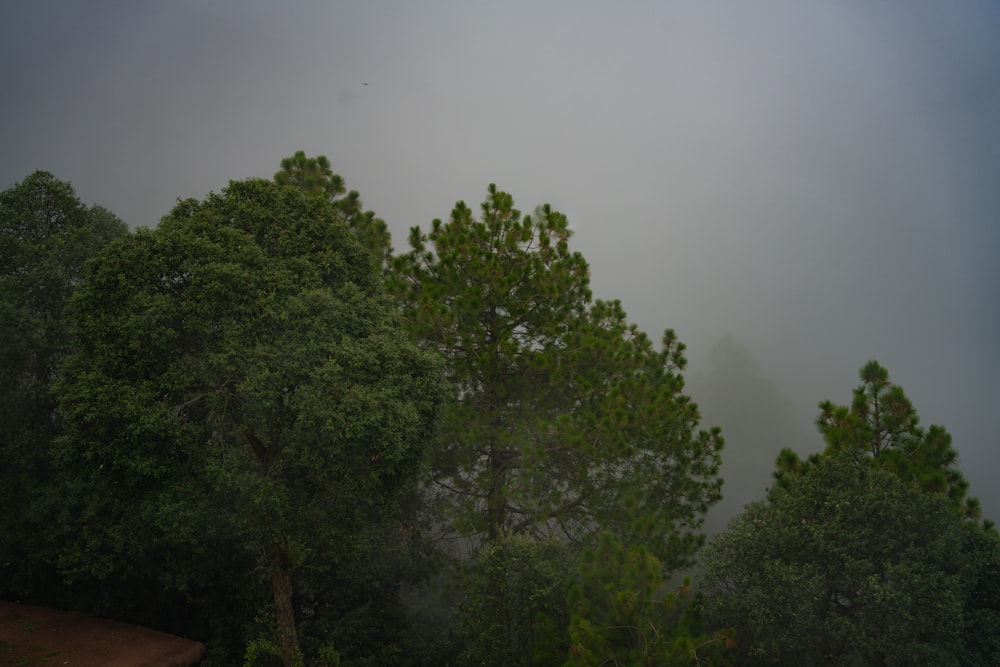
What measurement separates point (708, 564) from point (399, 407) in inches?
278

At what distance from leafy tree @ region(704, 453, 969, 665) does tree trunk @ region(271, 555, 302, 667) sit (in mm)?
8274

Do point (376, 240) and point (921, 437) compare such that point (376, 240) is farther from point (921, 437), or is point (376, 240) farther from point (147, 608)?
point (921, 437)

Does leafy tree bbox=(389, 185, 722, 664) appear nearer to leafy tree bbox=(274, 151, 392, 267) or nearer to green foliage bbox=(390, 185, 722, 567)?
green foliage bbox=(390, 185, 722, 567)

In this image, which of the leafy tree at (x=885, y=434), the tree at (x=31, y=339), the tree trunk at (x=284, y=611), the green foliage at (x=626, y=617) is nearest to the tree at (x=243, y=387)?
the tree trunk at (x=284, y=611)

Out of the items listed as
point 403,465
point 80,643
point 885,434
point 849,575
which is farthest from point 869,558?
point 80,643

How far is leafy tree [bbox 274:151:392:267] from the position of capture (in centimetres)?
1579

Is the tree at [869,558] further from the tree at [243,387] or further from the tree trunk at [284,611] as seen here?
the tree trunk at [284,611]

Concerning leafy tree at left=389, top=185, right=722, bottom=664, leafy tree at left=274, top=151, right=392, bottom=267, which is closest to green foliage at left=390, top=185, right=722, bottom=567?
leafy tree at left=389, top=185, right=722, bottom=664

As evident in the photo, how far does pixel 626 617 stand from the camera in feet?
31.1

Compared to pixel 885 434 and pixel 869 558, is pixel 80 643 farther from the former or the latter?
pixel 885 434

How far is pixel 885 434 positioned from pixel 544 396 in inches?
292

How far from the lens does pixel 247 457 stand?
10.9 metres

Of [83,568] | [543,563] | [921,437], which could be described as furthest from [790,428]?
[83,568]

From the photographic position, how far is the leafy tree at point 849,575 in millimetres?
9336
